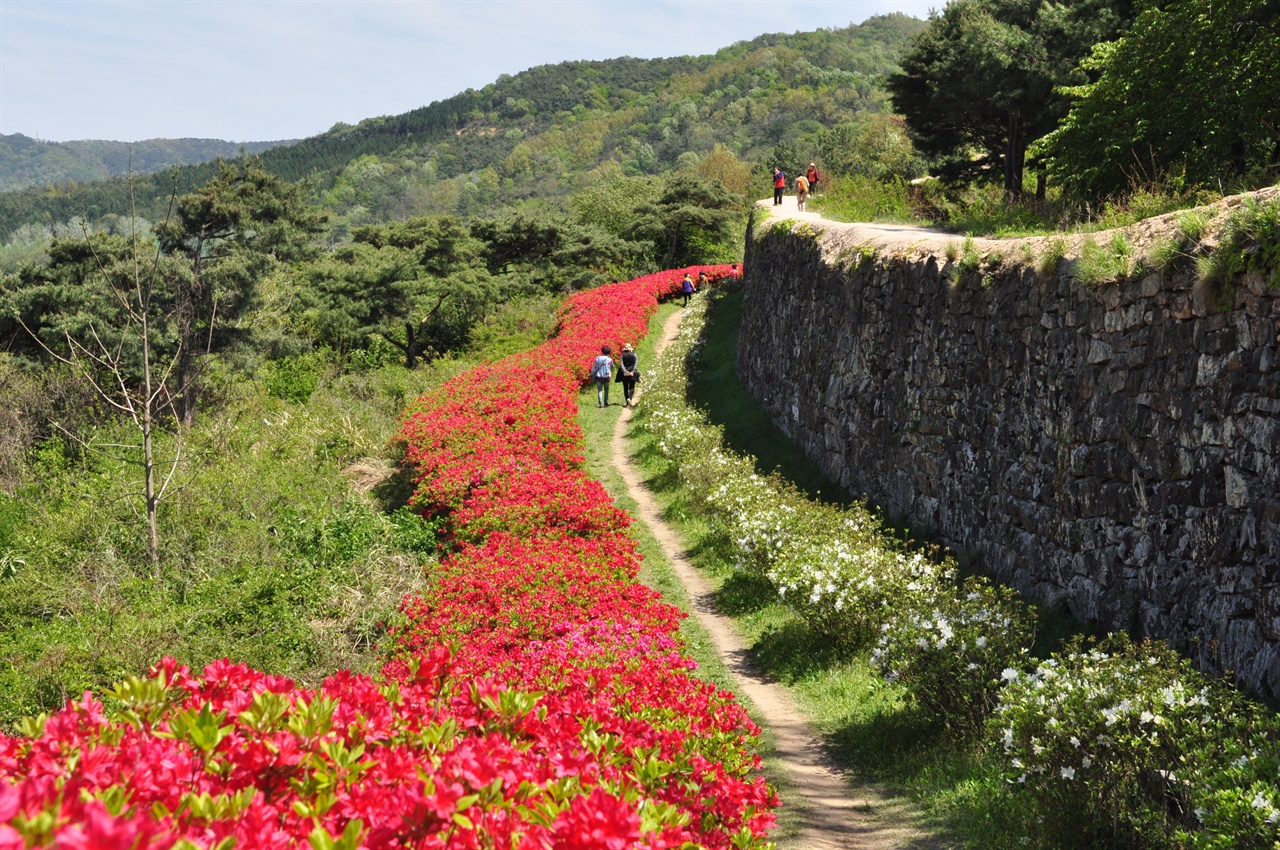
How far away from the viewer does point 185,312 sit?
70.6 feet

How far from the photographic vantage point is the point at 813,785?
6.24 meters

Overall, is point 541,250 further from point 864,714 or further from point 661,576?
point 864,714

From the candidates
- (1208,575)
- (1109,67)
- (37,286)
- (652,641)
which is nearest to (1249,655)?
(1208,575)

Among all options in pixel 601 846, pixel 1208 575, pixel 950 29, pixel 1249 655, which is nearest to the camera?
pixel 601 846

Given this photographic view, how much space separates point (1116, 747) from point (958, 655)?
1623 millimetres

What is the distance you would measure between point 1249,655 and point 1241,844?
194cm

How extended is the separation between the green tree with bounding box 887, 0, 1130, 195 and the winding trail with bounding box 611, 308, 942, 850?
36.1 ft

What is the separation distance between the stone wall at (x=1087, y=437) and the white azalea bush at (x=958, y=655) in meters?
0.95


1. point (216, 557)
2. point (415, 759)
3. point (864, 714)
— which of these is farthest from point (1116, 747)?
point (216, 557)

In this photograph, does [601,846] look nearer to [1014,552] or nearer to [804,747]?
[804,747]

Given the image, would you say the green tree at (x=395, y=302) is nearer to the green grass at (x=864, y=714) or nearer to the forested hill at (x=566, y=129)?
the green grass at (x=864, y=714)

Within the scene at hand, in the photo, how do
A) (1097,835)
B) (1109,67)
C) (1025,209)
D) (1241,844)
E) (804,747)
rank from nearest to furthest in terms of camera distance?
1. (1241,844)
2. (1097,835)
3. (804,747)
4. (1109,67)
5. (1025,209)

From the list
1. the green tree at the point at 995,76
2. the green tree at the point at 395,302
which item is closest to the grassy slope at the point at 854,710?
the green tree at the point at 995,76

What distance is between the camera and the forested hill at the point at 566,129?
10650 centimetres
